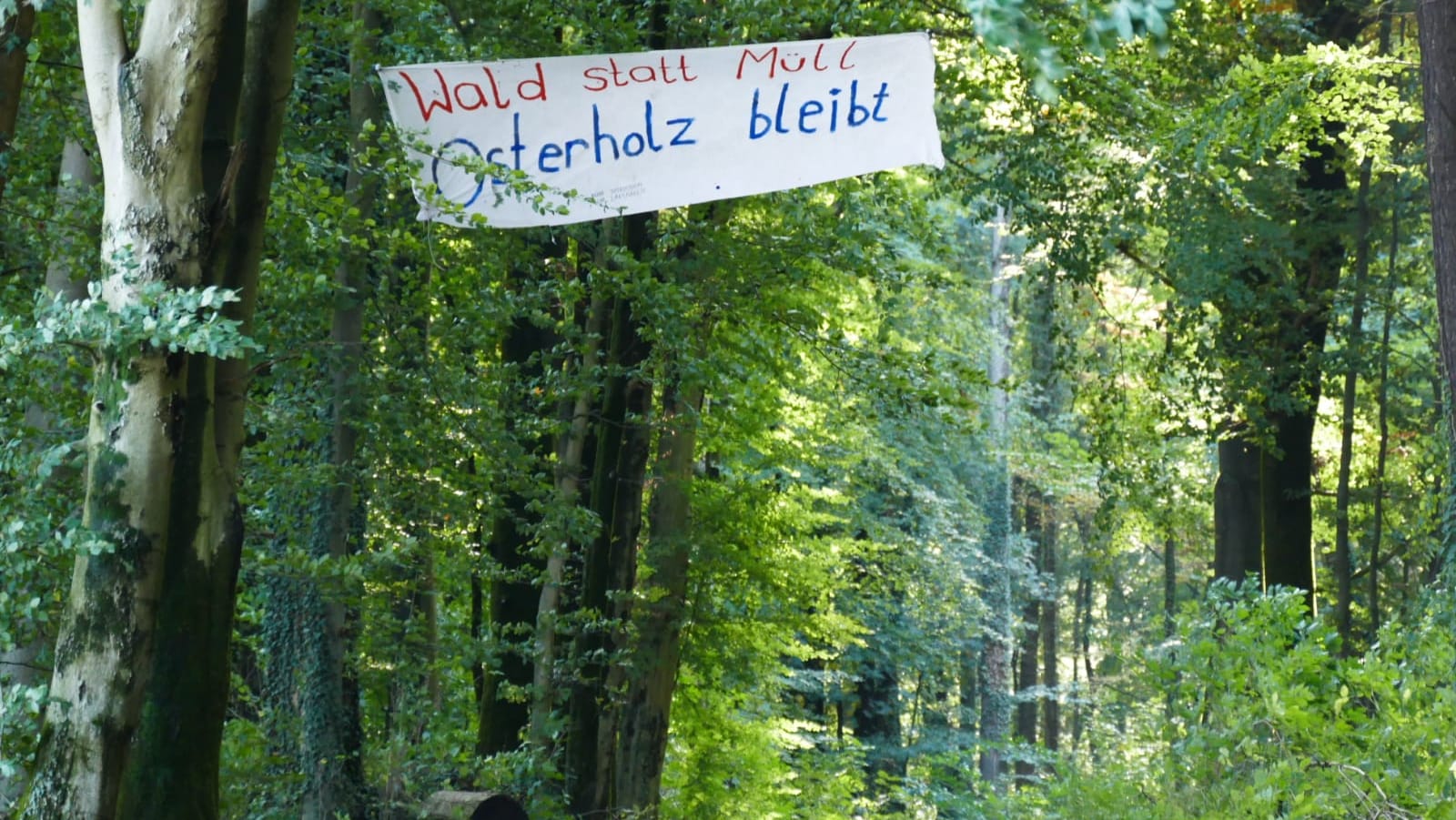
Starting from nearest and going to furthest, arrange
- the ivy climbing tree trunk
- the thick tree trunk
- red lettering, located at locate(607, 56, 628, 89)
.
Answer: the ivy climbing tree trunk < red lettering, located at locate(607, 56, 628, 89) < the thick tree trunk

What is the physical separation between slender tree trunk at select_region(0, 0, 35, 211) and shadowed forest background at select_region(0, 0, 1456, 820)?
0.03 meters

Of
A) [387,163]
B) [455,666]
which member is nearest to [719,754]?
[455,666]

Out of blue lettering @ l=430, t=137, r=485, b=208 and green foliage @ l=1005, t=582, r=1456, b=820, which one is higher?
blue lettering @ l=430, t=137, r=485, b=208

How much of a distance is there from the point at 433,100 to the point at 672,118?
0.95 m

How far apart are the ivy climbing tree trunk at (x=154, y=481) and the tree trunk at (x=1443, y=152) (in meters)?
5.18

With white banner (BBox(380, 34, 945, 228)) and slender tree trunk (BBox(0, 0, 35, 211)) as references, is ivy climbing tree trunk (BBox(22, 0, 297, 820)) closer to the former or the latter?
slender tree trunk (BBox(0, 0, 35, 211))

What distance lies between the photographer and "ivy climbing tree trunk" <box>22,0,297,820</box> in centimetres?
436

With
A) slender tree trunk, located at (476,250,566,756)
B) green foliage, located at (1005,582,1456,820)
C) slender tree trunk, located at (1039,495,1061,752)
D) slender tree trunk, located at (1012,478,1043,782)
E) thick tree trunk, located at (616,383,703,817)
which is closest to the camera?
green foliage, located at (1005,582,1456,820)

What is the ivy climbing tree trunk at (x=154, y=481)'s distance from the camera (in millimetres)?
4355

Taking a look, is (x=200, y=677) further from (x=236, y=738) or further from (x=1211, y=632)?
(x=1211, y=632)

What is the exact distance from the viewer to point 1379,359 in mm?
14188

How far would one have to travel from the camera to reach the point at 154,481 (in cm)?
444

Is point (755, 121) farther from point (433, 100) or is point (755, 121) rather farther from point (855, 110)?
point (433, 100)

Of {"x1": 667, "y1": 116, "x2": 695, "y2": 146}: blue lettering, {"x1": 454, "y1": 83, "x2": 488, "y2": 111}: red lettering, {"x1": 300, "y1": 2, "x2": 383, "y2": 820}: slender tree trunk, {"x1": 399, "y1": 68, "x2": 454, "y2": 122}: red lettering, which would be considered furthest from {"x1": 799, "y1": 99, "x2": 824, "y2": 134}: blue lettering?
{"x1": 300, "y1": 2, "x2": 383, "y2": 820}: slender tree trunk
